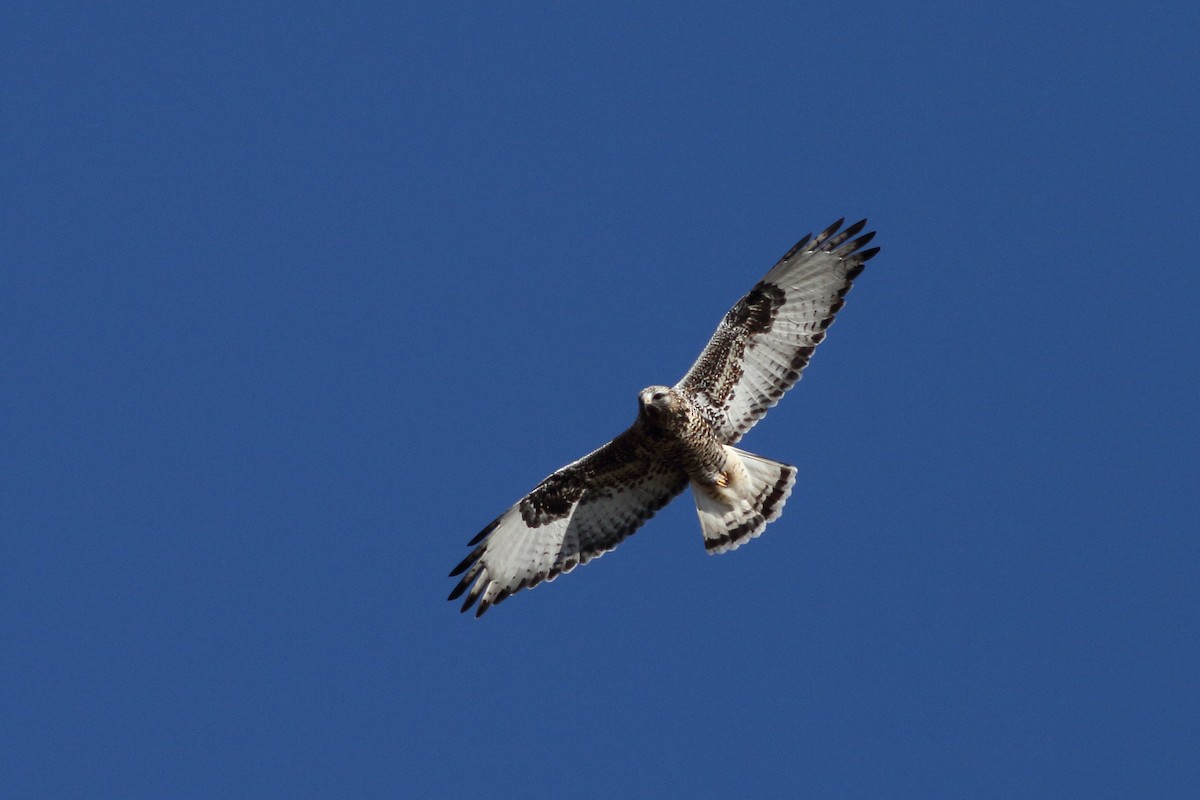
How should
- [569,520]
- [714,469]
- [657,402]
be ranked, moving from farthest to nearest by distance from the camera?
[569,520]
[714,469]
[657,402]

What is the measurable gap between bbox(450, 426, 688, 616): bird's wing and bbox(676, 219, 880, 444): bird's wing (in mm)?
610

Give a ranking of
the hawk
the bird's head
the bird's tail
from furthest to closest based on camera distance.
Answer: the bird's tail, the hawk, the bird's head

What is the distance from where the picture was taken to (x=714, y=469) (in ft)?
30.7

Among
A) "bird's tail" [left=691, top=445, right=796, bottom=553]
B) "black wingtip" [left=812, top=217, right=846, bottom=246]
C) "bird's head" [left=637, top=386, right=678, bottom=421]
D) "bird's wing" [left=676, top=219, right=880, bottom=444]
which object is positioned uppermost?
"black wingtip" [left=812, top=217, right=846, bottom=246]

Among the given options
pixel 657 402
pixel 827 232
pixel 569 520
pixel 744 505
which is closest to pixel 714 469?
pixel 744 505

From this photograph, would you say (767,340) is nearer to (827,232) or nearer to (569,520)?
(827,232)

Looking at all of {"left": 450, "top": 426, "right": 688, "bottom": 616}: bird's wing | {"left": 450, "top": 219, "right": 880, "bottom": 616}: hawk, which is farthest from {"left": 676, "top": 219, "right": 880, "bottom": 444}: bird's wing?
{"left": 450, "top": 426, "right": 688, "bottom": 616}: bird's wing

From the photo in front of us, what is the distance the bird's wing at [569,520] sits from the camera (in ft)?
31.2

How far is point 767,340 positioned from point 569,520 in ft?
6.69

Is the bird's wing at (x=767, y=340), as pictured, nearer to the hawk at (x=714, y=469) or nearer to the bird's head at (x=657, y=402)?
the hawk at (x=714, y=469)

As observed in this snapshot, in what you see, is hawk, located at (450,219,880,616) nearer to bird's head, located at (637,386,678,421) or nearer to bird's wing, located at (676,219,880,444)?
bird's wing, located at (676,219,880,444)

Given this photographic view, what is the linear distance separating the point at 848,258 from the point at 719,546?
8.01ft

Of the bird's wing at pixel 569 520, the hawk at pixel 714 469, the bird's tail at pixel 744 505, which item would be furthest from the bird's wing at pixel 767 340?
the bird's wing at pixel 569 520

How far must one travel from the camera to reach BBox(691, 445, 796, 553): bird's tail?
375 inches
